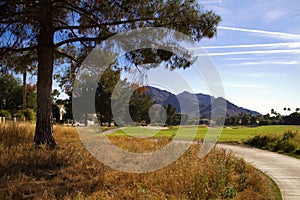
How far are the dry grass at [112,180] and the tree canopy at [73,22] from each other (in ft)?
7.28

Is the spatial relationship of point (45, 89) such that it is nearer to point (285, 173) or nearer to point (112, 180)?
point (112, 180)

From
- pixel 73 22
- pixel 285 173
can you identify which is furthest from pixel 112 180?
pixel 73 22

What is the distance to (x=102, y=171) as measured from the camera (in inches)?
278

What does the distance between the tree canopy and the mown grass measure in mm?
6743

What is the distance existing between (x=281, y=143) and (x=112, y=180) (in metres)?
10.5

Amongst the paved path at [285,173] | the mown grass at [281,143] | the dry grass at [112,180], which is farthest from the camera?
the mown grass at [281,143]

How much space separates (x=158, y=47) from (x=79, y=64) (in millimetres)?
3687

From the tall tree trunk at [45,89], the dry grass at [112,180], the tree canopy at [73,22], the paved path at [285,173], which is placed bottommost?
the paved path at [285,173]

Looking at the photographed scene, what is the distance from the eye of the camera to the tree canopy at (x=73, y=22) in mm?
7895

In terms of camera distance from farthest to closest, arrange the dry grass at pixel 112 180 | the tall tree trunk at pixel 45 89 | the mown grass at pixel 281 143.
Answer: the mown grass at pixel 281 143, the tall tree trunk at pixel 45 89, the dry grass at pixel 112 180

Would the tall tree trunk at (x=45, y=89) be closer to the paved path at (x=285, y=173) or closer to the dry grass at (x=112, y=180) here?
the dry grass at (x=112, y=180)

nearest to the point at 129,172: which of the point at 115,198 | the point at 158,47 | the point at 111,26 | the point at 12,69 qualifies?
the point at 115,198

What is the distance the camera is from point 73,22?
969cm

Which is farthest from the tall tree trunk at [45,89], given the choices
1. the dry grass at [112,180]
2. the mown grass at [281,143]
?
the mown grass at [281,143]
